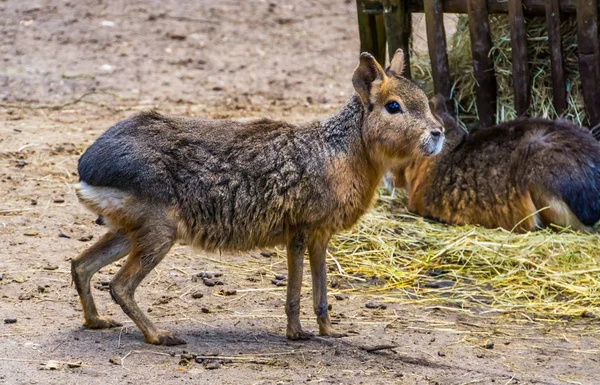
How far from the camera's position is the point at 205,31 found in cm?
1214

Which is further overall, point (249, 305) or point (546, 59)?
point (546, 59)

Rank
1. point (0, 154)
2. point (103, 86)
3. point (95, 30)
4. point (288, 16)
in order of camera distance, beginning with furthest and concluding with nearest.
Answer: point (288, 16), point (95, 30), point (103, 86), point (0, 154)

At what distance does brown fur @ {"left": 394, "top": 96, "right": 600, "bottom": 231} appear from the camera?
721 centimetres

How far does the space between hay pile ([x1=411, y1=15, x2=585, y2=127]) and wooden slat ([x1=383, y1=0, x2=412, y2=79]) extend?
50cm

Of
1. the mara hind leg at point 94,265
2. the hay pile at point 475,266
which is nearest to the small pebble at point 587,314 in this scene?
the hay pile at point 475,266

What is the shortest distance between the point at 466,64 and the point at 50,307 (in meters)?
4.41

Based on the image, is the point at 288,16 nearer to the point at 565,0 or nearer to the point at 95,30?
the point at 95,30

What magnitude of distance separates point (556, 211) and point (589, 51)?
124 cm

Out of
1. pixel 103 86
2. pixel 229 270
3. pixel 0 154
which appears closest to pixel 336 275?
pixel 229 270

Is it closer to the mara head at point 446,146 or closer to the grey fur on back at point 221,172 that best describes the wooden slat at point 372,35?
the mara head at point 446,146

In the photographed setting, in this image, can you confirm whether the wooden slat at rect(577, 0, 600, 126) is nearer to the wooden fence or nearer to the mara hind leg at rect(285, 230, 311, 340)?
the wooden fence

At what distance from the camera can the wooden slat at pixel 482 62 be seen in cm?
786

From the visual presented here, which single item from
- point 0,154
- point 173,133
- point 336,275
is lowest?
point 336,275

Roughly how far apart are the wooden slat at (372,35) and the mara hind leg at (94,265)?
4006 mm
